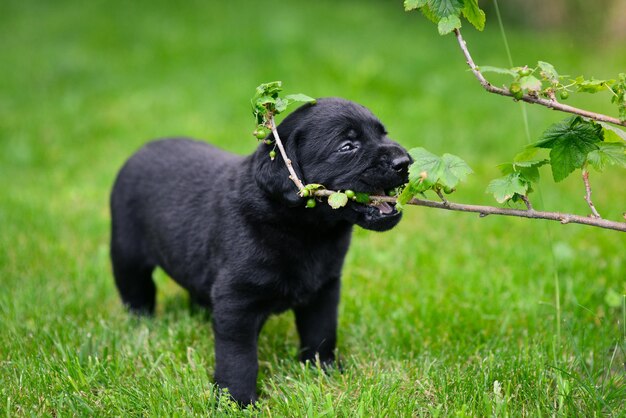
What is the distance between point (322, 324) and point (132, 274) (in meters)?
1.10

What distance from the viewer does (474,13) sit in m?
2.25

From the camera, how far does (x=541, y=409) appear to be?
2.44 m

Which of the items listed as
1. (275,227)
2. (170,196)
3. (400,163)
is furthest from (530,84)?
(170,196)

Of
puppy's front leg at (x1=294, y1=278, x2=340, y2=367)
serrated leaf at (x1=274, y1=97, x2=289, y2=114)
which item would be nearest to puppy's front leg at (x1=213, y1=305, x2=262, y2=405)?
puppy's front leg at (x1=294, y1=278, x2=340, y2=367)

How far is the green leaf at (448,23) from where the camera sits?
212cm

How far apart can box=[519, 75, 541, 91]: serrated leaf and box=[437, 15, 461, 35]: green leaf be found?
0.28m

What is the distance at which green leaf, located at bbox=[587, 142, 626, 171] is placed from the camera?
2.18 meters

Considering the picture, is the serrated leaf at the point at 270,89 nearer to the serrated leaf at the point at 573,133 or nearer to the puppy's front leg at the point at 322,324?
the serrated leaf at the point at 573,133

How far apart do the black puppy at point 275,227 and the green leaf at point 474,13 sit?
1.73 feet

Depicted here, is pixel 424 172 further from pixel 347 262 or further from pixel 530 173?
pixel 347 262

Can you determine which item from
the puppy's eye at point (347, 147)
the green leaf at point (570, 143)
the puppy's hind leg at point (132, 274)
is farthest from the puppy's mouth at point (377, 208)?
the puppy's hind leg at point (132, 274)

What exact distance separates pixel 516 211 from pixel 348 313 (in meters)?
1.59

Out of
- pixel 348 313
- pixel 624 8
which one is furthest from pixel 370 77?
pixel 624 8

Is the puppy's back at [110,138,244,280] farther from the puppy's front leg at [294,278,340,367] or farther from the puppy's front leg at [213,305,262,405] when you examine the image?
the puppy's front leg at [294,278,340,367]
